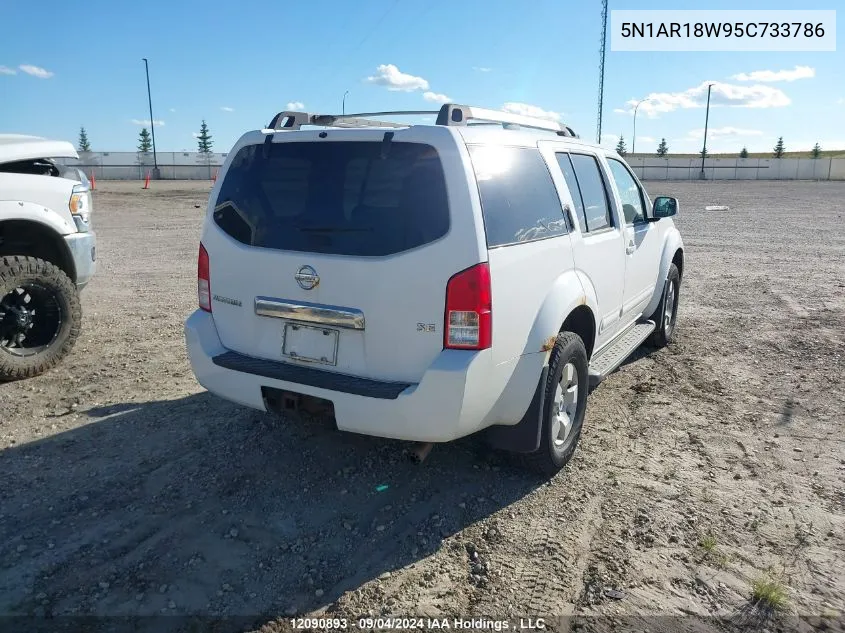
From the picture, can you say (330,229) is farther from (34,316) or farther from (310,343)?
(34,316)

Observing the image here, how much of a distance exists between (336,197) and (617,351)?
107 inches

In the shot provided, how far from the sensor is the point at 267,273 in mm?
3617

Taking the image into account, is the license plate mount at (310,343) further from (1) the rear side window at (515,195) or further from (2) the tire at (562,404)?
(2) the tire at (562,404)

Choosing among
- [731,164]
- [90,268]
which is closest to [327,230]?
[90,268]

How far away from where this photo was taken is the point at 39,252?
5.94 metres

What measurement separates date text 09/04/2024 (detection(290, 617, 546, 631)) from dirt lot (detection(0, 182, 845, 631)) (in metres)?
0.05

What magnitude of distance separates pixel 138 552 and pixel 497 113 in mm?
3098

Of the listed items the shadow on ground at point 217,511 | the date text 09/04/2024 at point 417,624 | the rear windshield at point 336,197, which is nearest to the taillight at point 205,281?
the rear windshield at point 336,197

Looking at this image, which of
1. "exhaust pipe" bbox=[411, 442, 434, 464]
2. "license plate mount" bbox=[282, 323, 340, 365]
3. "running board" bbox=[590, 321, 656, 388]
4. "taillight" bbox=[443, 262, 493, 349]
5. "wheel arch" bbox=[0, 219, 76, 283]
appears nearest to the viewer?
"taillight" bbox=[443, 262, 493, 349]

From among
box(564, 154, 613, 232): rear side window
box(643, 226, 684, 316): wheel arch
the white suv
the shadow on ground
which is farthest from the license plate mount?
box(643, 226, 684, 316): wheel arch

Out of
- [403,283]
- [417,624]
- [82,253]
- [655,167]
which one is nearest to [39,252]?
[82,253]

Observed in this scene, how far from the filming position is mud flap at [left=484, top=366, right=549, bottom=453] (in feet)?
12.1

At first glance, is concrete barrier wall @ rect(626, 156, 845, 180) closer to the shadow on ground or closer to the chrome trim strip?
the shadow on ground

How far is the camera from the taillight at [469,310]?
3201 millimetres
